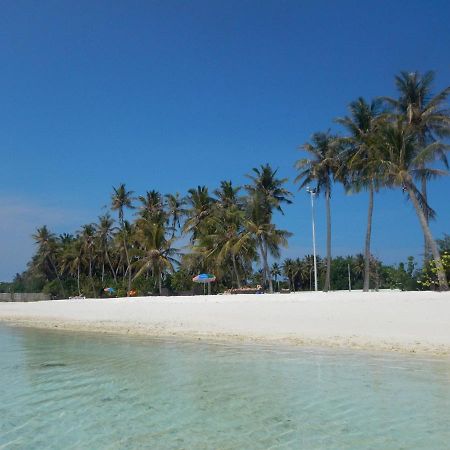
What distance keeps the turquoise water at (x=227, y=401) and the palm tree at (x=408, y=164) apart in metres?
15.0

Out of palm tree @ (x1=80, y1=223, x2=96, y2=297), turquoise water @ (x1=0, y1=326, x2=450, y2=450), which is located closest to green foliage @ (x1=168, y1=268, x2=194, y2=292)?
palm tree @ (x1=80, y1=223, x2=96, y2=297)

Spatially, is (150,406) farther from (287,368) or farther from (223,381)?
(287,368)

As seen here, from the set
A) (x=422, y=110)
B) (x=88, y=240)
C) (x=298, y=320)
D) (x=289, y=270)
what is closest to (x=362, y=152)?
(x=422, y=110)

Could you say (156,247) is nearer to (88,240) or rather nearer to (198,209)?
(198,209)

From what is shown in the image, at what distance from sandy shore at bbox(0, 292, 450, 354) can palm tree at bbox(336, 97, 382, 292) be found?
1132 centimetres

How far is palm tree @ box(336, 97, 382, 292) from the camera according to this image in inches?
1155

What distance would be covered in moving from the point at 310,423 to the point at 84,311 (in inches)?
858

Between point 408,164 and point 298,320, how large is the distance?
13.1 m

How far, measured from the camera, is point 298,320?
16.3 metres

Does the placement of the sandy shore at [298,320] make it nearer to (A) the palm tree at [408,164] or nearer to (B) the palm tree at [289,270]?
(A) the palm tree at [408,164]

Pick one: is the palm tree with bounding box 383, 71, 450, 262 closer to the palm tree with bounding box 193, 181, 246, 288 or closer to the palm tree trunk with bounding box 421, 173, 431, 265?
the palm tree trunk with bounding box 421, 173, 431, 265

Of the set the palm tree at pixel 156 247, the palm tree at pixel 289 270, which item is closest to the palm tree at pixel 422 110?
the palm tree at pixel 156 247

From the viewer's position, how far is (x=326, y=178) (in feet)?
115

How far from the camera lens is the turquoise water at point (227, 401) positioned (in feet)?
17.7
